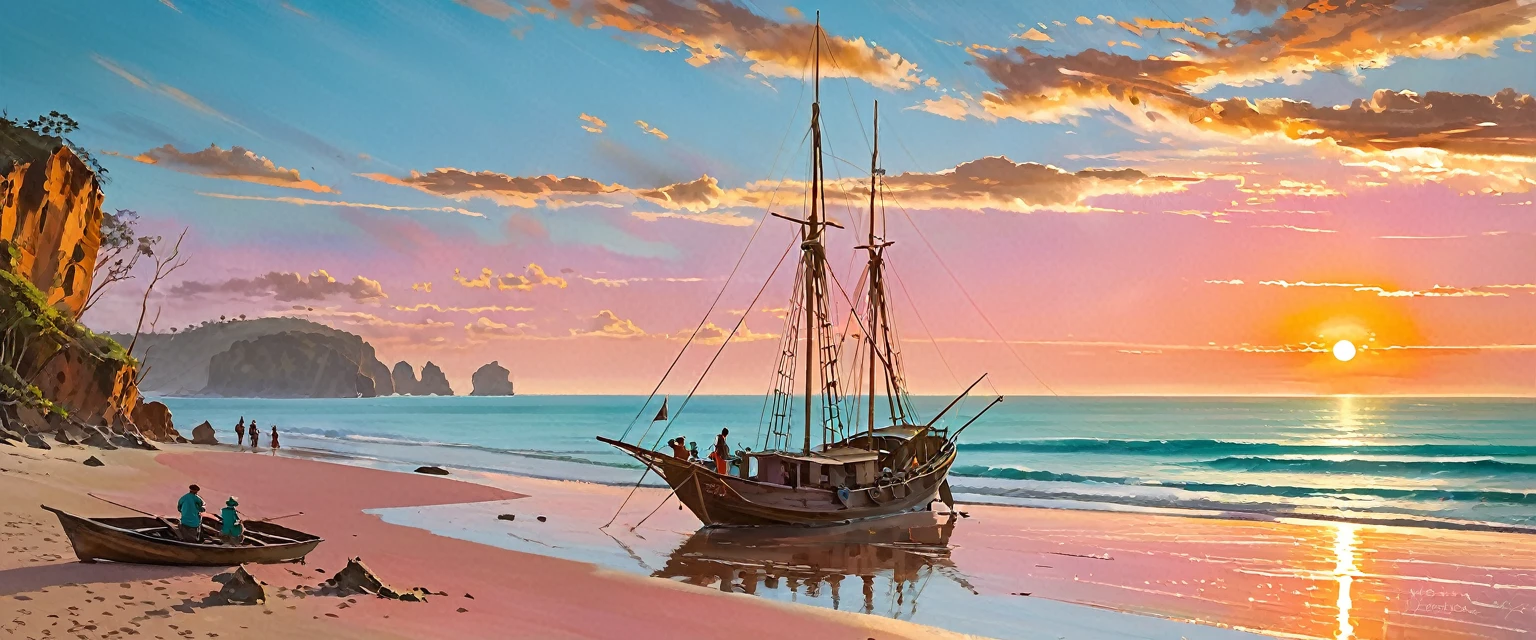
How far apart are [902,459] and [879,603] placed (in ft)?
54.7

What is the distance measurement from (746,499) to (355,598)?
14.6 m

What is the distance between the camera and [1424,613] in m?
18.1

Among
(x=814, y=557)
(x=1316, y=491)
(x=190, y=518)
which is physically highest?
→ (x=1316, y=491)

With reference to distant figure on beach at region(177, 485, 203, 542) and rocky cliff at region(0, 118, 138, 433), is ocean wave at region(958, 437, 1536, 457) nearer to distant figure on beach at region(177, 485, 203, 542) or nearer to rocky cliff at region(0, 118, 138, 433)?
rocky cliff at region(0, 118, 138, 433)

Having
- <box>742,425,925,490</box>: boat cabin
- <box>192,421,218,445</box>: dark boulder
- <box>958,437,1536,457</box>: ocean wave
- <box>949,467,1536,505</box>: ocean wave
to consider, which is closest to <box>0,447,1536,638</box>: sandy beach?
<box>742,425,925,490</box>: boat cabin

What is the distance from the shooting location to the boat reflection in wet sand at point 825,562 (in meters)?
19.2

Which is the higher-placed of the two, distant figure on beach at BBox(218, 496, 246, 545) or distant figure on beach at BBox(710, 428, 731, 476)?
distant figure on beach at BBox(710, 428, 731, 476)

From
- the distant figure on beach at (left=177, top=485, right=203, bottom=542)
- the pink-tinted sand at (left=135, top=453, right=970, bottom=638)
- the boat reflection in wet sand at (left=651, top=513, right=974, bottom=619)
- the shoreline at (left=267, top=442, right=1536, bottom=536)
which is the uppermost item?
the shoreline at (left=267, top=442, right=1536, bottom=536)

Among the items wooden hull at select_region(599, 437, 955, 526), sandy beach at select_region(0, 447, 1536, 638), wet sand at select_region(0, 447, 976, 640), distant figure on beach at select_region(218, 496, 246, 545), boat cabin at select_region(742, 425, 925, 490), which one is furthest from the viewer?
boat cabin at select_region(742, 425, 925, 490)

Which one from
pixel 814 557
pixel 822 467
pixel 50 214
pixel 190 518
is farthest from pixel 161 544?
pixel 50 214

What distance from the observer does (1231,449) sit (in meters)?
78.5

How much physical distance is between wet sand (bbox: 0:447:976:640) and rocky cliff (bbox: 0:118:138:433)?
14928mm

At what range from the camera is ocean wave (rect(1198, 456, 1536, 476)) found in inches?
2242

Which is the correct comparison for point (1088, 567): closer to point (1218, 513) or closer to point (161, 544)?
point (1218, 513)
